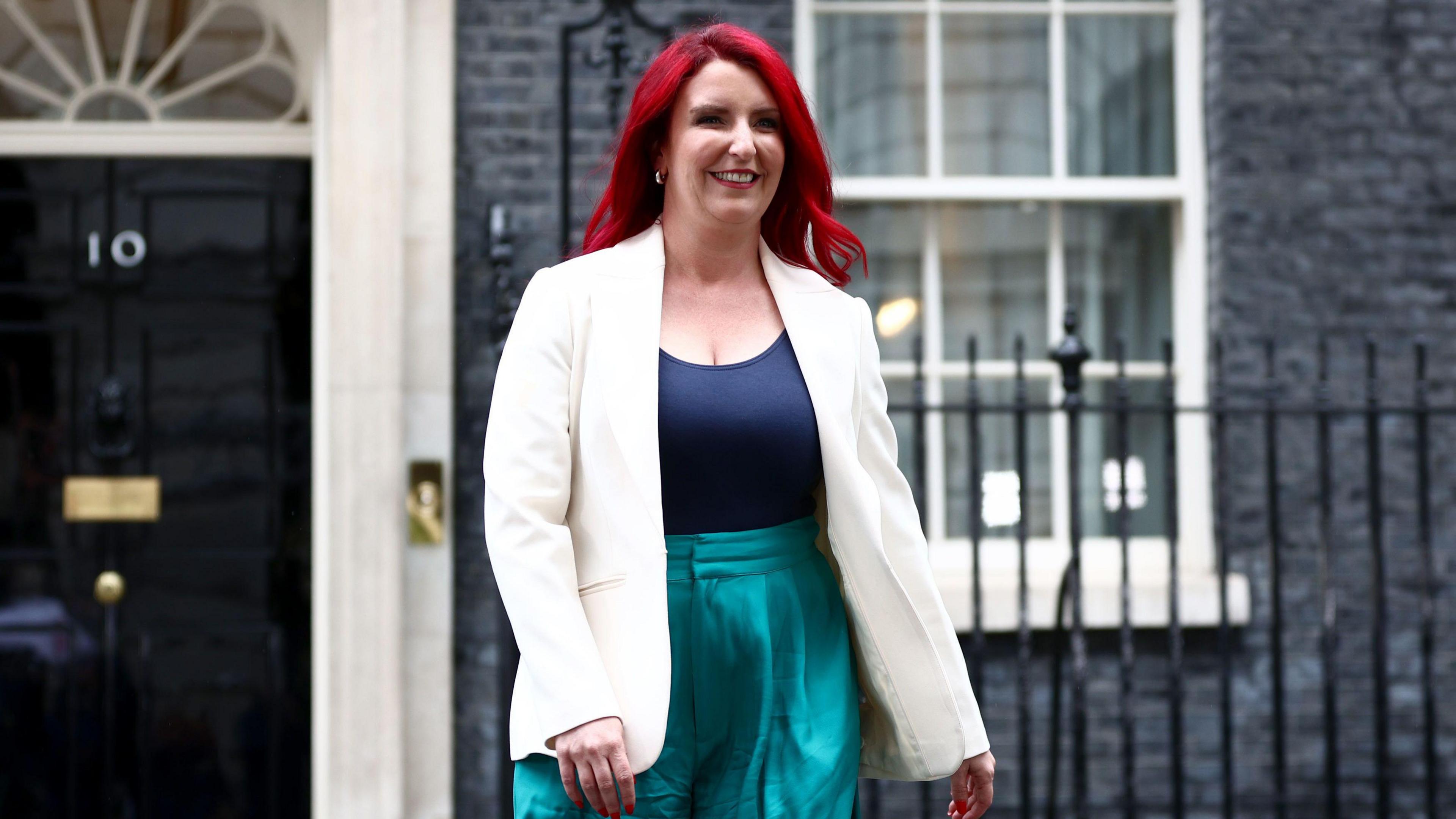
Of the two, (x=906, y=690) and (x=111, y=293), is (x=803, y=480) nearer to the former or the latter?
(x=906, y=690)

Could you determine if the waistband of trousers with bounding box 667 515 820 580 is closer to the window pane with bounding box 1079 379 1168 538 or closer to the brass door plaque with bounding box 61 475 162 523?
the window pane with bounding box 1079 379 1168 538

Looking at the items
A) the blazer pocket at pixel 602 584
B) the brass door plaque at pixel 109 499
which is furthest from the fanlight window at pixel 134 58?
the blazer pocket at pixel 602 584

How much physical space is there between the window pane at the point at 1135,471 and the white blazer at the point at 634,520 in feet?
9.66

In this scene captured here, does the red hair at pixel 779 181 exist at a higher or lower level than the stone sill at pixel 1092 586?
higher

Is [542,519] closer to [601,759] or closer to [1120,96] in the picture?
[601,759]

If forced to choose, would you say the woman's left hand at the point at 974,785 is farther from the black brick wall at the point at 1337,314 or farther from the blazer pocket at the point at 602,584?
the black brick wall at the point at 1337,314

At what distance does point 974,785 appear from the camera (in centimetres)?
220

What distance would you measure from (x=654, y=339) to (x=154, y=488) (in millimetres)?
3302

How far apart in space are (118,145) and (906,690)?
3.80 m

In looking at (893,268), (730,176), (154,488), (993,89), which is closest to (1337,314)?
(993,89)

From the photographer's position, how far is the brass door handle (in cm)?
466

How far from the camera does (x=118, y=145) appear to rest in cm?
474

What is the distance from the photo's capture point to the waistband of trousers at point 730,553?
2.01m

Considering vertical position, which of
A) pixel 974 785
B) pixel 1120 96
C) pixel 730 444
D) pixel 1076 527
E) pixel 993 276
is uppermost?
pixel 1120 96
